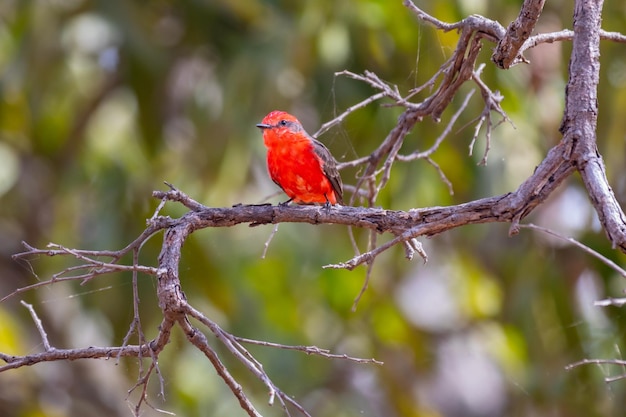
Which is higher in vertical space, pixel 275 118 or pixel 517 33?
pixel 275 118

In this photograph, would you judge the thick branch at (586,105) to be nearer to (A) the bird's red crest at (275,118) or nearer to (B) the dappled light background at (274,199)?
(A) the bird's red crest at (275,118)

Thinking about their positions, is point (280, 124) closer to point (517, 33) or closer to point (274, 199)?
point (517, 33)

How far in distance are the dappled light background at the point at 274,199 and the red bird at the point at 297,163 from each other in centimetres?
162

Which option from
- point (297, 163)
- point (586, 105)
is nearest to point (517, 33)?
point (586, 105)

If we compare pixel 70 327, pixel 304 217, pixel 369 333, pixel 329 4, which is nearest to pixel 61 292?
pixel 70 327

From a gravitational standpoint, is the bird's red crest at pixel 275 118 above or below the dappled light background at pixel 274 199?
below

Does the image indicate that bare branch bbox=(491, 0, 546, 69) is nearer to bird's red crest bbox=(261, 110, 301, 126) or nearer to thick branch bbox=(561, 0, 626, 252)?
thick branch bbox=(561, 0, 626, 252)

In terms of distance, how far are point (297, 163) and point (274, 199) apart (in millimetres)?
4038

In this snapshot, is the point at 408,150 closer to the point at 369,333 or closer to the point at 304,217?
the point at 369,333

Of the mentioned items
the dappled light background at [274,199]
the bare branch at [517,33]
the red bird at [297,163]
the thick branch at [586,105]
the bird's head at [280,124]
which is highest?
the dappled light background at [274,199]

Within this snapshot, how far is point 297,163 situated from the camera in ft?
14.2

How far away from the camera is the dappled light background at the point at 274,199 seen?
7.21 meters

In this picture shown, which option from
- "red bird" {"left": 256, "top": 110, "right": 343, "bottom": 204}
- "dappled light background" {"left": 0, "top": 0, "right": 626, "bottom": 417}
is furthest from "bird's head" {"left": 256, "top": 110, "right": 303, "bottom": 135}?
"dappled light background" {"left": 0, "top": 0, "right": 626, "bottom": 417}

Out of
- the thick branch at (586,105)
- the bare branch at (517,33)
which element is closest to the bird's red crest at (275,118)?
the bare branch at (517,33)
